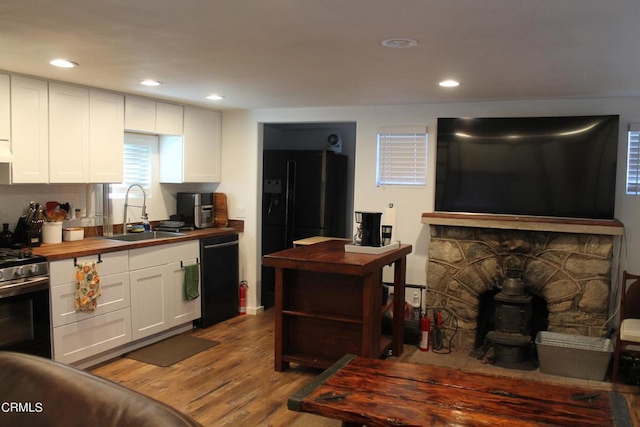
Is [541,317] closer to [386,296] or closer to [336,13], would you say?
[386,296]

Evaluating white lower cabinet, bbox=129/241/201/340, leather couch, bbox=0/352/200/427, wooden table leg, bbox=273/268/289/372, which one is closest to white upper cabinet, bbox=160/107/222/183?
white lower cabinet, bbox=129/241/201/340

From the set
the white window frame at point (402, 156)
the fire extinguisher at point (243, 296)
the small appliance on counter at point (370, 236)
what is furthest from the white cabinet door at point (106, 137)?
the white window frame at point (402, 156)

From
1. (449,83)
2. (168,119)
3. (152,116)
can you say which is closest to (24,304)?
(152,116)

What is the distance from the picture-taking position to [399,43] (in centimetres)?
265

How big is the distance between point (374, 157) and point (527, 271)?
1761 mm

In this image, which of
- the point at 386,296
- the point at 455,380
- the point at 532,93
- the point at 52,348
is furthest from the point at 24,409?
the point at 532,93

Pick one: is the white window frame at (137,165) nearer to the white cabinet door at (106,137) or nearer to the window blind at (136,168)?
the window blind at (136,168)

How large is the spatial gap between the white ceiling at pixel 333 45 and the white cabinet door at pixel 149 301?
1564mm

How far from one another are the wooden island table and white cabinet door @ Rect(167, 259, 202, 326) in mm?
1267

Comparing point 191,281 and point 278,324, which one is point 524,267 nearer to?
point 278,324

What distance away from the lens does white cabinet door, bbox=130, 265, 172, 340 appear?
14.0 ft

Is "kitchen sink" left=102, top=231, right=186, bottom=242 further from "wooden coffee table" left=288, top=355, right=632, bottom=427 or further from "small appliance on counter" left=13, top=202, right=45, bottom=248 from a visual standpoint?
"wooden coffee table" left=288, top=355, right=632, bottom=427

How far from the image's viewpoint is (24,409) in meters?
1.44

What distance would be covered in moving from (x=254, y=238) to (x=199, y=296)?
0.91 m
